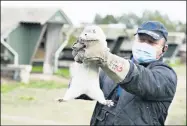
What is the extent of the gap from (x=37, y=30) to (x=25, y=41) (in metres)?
0.84

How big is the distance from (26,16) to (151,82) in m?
18.9

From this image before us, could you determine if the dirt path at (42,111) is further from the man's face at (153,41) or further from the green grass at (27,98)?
the man's face at (153,41)

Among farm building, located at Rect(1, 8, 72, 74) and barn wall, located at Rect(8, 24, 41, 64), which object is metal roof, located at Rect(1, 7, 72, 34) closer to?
farm building, located at Rect(1, 8, 72, 74)

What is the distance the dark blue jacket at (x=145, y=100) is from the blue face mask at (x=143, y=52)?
0.15 ft

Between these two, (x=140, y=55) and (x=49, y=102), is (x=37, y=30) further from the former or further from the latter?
(x=140, y=55)

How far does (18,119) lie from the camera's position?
33.6ft

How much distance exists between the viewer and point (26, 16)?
2106cm

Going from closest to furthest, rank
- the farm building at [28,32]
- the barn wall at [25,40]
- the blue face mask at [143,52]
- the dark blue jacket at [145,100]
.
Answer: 1. the dark blue jacket at [145,100]
2. the blue face mask at [143,52]
3. the farm building at [28,32]
4. the barn wall at [25,40]

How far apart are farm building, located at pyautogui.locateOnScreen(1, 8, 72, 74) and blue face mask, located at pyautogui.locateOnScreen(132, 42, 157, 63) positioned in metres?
16.8

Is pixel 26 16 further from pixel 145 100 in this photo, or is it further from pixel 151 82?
pixel 151 82

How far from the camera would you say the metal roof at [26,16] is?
20344 mm

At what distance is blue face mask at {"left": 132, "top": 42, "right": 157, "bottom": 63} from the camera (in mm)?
2863

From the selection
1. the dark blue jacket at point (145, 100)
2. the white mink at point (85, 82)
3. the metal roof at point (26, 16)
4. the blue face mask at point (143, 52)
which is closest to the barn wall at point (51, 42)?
the metal roof at point (26, 16)

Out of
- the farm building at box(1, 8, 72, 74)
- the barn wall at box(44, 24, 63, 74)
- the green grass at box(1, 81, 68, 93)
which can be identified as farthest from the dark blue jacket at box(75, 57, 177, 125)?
the barn wall at box(44, 24, 63, 74)
